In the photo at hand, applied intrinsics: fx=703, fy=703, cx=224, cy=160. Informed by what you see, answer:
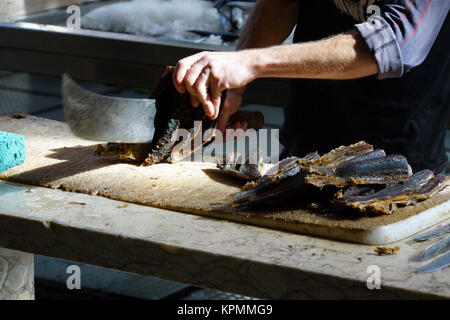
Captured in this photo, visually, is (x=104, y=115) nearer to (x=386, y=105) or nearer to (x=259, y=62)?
(x=259, y=62)

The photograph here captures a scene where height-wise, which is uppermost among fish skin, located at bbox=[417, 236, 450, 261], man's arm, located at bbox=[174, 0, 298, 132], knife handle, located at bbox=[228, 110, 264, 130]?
man's arm, located at bbox=[174, 0, 298, 132]

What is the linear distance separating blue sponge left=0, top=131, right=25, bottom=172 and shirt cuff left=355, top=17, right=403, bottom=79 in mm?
967

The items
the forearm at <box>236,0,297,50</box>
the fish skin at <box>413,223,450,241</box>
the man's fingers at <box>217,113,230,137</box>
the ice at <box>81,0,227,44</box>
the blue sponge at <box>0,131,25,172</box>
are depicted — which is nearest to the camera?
the fish skin at <box>413,223,450,241</box>

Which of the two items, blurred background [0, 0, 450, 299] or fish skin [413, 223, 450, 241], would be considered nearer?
fish skin [413, 223, 450, 241]

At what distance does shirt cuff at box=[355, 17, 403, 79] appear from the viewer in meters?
1.78

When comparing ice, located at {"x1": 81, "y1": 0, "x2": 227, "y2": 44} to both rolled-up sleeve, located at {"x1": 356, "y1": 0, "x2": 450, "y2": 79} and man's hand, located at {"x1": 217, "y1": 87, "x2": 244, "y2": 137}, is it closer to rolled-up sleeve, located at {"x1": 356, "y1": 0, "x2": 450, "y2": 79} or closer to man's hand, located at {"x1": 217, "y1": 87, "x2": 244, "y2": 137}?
man's hand, located at {"x1": 217, "y1": 87, "x2": 244, "y2": 137}

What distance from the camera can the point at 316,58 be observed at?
5.94ft

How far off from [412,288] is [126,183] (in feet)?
2.66

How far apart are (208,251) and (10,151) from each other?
2.50ft

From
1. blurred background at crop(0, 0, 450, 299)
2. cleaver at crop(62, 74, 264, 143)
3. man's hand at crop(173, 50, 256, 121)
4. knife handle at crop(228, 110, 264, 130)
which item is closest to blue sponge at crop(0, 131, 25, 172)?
cleaver at crop(62, 74, 264, 143)

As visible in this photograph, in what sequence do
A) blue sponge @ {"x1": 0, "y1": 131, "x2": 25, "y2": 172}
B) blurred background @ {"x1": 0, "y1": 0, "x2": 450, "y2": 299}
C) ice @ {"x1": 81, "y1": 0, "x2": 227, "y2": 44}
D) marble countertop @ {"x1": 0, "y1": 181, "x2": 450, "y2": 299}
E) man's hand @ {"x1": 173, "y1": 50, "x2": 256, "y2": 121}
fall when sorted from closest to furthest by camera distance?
1. marble countertop @ {"x1": 0, "y1": 181, "x2": 450, "y2": 299}
2. man's hand @ {"x1": 173, "y1": 50, "x2": 256, "y2": 121}
3. blue sponge @ {"x1": 0, "y1": 131, "x2": 25, "y2": 172}
4. blurred background @ {"x1": 0, "y1": 0, "x2": 450, "y2": 299}
5. ice @ {"x1": 81, "y1": 0, "x2": 227, "y2": 44}

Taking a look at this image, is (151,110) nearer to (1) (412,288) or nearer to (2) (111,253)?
(2) (111,253)

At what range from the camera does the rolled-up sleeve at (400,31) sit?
1.79 m

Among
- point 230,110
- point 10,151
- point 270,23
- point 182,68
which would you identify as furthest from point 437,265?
point 270,23
